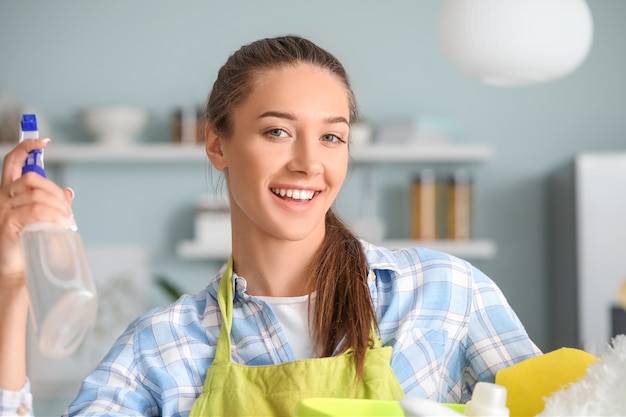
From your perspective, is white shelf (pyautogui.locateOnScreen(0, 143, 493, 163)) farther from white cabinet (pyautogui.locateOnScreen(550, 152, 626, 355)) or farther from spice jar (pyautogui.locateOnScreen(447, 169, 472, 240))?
white cabinet (pyautogui.locateOnScreen(550, 152, 626, 355))

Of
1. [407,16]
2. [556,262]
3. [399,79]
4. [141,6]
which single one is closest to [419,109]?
[399,79]

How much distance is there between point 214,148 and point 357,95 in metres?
2.65

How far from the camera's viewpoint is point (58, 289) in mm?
897

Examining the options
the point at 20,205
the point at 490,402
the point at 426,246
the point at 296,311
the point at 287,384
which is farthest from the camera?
the point at 426,246

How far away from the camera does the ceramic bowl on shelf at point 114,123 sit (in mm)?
3793

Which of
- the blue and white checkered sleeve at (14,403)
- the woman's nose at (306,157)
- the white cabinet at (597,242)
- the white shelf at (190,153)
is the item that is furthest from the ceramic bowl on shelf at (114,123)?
the blue and white checkered sleeve at (14,403)

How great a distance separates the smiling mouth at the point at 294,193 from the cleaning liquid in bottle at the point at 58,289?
0.34 metres

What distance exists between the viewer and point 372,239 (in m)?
3.81

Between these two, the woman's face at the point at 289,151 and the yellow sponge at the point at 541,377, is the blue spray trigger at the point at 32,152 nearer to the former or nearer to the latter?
the woman's face at the point at 289,151

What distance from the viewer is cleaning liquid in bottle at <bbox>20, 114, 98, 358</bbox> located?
89 cm

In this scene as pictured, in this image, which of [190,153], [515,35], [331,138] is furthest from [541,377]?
[190,153]

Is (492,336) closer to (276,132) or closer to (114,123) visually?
(276,132)

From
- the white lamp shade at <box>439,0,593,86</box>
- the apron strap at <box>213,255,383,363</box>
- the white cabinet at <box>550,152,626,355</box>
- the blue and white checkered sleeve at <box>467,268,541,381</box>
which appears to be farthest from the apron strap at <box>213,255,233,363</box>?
the white cabinet at <box>550,152,626,355</box>

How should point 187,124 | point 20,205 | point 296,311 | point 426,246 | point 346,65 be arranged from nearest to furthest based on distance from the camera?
point 20,205 < point 296,311 < point 426,246 < point 187,124 < point 346,65
